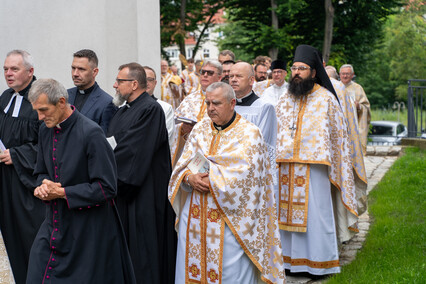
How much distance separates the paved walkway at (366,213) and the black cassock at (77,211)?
Result: 117 inches

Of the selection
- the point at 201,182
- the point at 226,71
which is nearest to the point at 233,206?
the point at 201,182

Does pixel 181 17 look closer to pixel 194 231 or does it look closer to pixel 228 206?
pixel 194 231

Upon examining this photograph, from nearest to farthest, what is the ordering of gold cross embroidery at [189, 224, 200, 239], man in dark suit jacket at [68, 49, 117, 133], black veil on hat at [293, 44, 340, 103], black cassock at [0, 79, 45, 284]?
gold cross embroidery at [189, 224, 200, 239], black cassock at [0, 79, 45, 284], man in dark suit jacket at [68, 49, 117, 133], black veil on hat at [293, 44, 340, 103]

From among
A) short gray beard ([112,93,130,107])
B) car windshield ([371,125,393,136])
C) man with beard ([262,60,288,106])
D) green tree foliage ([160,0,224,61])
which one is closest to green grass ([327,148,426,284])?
man with beard ([262,60,288,106])

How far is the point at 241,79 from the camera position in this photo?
646 centimetres

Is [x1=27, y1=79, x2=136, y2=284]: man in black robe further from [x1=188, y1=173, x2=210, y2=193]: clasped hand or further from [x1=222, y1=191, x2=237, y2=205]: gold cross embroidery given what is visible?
[x1=222, y1=191, x2=237, y2=205]: gold cross embroidery

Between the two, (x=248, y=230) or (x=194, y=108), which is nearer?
(x=248, y=230)

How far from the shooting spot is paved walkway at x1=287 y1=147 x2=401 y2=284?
23.2 feet

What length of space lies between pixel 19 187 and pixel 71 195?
1.91 meters

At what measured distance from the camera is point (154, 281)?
5836mm

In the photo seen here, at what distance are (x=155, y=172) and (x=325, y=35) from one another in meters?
18.1

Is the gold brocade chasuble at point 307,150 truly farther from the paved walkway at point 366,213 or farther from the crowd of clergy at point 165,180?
the paved walkway at point 366,213

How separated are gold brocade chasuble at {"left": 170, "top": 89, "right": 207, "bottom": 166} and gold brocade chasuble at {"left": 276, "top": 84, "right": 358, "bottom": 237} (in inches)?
36.3

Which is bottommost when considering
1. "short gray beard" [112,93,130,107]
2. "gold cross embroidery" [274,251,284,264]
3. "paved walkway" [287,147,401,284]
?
"paved walkway" [287,147,401,284]
